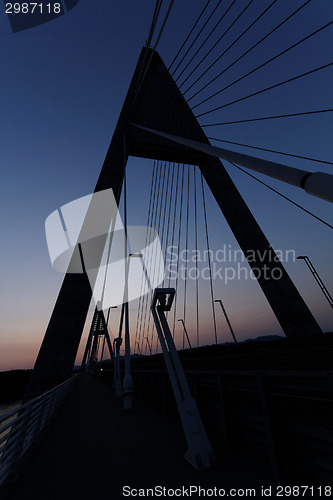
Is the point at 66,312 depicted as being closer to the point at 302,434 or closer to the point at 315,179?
the point at 302,434

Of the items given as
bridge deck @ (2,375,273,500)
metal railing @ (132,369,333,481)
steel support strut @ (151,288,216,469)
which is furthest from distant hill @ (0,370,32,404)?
metal railing @ (132,369,333,481)

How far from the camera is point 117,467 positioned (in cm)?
429

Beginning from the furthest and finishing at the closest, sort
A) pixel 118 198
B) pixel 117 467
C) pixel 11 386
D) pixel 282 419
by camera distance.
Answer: pixel 11 386 → pixel 118 198 → pixel 117 467 → pixel 282 419

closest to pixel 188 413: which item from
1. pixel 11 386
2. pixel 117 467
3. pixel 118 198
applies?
pixel 117 467

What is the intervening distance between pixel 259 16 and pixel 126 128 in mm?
11873

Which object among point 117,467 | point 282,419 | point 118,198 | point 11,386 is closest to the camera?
point 282,419

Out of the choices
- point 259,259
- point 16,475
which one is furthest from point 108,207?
point 16,475

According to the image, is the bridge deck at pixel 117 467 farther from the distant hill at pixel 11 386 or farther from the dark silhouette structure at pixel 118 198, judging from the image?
the distant hill at pixel 11 386

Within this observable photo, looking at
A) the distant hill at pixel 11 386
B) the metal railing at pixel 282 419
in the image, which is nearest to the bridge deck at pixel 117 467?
the metal railing at pixel 282 419

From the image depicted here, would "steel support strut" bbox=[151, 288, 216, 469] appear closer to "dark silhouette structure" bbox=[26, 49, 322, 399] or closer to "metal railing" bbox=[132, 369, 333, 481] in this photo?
"metal railing" bbox=[132, 369, 333, 481]

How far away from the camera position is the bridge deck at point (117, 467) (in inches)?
141

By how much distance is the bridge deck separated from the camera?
11.7ft

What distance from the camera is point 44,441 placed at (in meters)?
6.30

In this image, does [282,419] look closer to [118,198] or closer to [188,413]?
[188,413]
